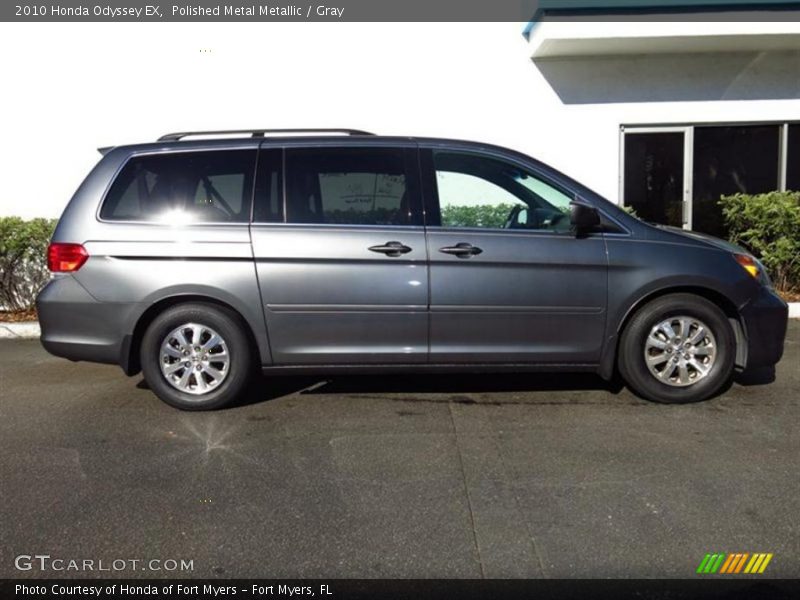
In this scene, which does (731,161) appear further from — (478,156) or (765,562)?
(765,562)

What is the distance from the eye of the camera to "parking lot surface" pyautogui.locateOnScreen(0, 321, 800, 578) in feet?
9.92

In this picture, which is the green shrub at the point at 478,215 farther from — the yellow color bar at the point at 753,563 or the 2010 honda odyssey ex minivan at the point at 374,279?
the yellow color bar at the point at 753,563

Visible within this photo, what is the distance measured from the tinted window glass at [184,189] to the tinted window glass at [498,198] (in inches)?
53.9

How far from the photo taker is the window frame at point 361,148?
15.6ft

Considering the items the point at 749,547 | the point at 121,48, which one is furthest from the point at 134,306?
the point at 121,48

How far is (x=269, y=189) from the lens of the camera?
484 centimetres

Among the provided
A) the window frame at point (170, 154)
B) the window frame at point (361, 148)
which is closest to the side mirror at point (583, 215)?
the window frame at point (361, 148)

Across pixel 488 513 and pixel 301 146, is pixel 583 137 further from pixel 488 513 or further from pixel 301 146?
pixel 488 513

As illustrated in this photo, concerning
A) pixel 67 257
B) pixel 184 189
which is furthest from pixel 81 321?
pixel 184 189

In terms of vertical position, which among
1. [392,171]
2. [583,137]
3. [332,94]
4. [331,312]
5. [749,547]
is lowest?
[749,547]

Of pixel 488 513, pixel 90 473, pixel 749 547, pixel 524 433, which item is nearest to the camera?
pixel 749 547

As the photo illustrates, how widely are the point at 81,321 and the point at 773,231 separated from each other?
7.35 metres

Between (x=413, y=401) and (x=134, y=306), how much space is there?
2022 mm

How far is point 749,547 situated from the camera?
3018 mm
